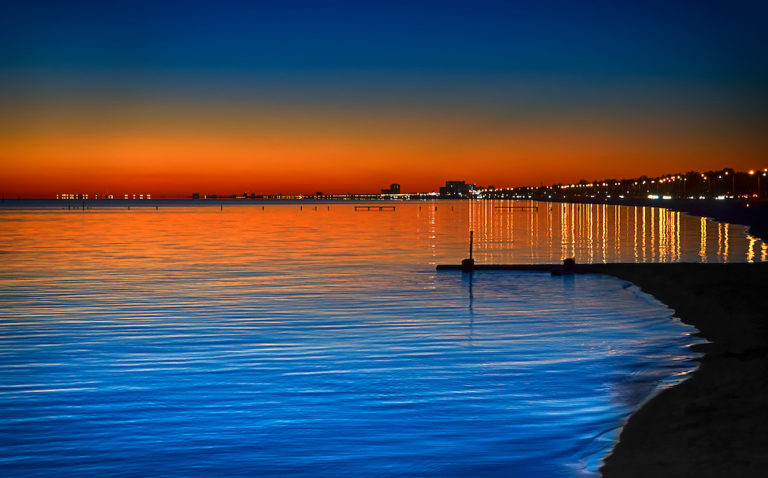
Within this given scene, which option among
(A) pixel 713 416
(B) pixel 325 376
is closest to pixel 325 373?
(B) pixel 325 376

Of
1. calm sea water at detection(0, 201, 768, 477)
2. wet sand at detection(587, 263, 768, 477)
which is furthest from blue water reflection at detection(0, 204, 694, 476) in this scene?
wet sand at detection(587, 263, 768, 477)

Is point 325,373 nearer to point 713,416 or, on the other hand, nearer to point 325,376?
point 325,376

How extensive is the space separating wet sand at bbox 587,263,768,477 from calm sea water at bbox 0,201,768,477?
0.58 metres

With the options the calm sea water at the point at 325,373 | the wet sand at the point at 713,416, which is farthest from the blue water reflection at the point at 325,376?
the wet sand at the point at 713,416

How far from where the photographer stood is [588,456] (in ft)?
35.8

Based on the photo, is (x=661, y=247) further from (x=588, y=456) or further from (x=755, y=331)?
(x=588, y=456)

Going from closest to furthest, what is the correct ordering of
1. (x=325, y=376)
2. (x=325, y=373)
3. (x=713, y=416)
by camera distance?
1. (x=713, y=416)
2. (x=325, y=376)
3. (x=325, y=373)

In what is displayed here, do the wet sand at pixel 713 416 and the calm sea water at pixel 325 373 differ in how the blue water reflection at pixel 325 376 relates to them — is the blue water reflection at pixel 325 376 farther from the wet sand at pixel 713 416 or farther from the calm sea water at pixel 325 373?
the wet sand at pixel 713 416

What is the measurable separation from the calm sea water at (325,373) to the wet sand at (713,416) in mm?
576

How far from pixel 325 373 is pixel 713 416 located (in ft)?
26.4

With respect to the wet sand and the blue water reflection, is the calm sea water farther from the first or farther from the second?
the wet sand

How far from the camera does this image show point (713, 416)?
11875 millimetres

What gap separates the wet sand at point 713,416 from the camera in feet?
31.9

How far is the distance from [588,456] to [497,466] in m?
1.45
